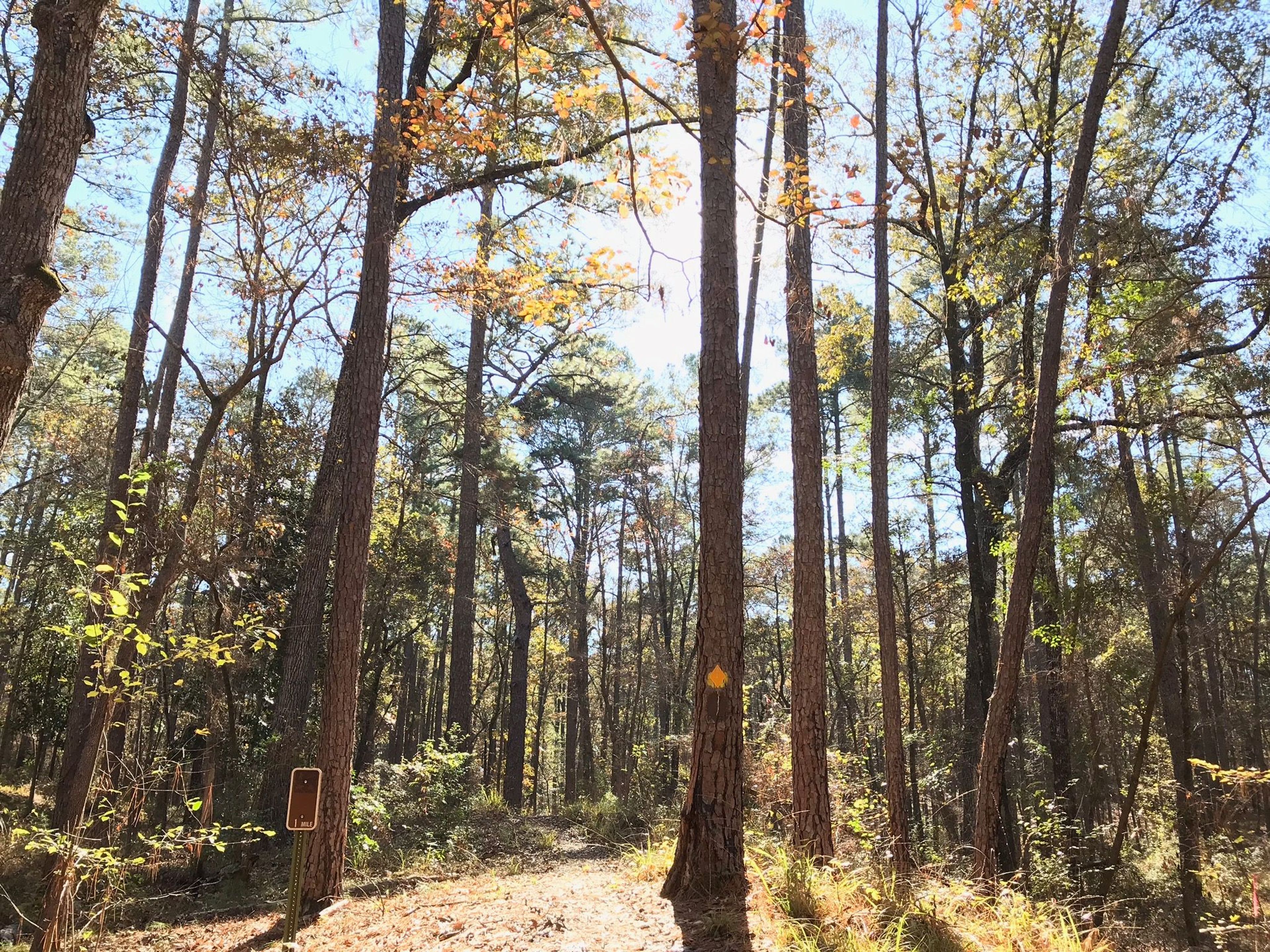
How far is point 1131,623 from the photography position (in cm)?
1780

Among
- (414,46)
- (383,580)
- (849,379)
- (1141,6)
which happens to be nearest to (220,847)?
(414,46)

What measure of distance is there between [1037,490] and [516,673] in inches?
531

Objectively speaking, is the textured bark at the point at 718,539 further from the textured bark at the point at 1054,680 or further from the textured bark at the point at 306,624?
the textured bark at the point at 1054,680

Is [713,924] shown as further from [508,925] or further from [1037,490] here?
[1037,490]

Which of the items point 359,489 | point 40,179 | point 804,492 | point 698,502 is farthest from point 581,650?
point 40,179

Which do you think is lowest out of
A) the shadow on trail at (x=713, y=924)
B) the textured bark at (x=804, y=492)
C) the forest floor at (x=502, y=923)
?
the forest floor at (x=502, y=923)

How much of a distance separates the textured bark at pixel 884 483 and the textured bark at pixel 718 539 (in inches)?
111

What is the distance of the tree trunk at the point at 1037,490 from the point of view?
7688mm

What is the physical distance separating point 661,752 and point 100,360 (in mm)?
18106

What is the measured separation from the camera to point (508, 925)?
4711 millimetres

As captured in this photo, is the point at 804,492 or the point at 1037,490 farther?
the point at 1037,490

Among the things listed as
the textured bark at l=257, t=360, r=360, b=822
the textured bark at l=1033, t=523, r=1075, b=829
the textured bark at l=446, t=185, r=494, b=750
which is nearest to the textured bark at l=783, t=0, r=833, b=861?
the textured bark at l=257, t=360, r=360, b=822

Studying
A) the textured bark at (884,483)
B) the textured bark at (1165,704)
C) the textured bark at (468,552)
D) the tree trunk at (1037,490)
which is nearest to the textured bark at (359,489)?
the textured bark at (884,483)

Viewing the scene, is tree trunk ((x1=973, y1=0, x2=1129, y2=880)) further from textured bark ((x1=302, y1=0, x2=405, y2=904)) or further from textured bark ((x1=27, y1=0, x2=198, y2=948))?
textured bark ((x1=27, y1=0, x2=198, y2=948))
